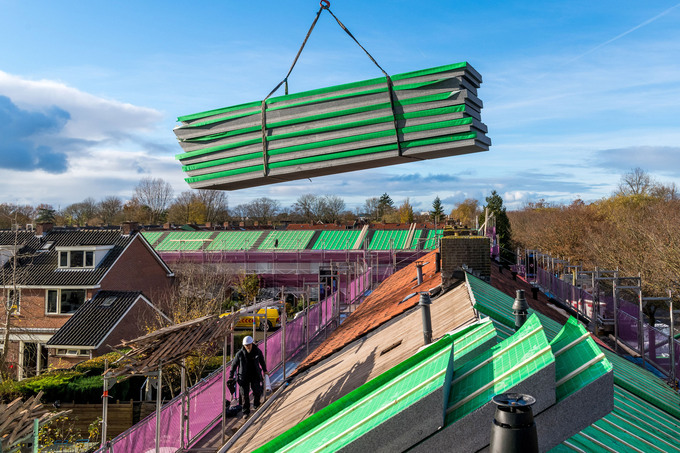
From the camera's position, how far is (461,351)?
13.8 ft

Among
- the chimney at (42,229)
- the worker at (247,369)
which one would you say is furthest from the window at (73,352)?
the worker at (247,369)

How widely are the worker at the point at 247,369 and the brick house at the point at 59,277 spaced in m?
23.8

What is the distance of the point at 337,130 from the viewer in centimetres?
524

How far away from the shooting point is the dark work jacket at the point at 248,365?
336 inches

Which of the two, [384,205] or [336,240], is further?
[384,205]

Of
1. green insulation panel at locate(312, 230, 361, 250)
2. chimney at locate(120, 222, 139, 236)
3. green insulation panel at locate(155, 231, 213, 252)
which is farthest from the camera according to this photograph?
green insulation panel at locate(155, 231, 213, 252)

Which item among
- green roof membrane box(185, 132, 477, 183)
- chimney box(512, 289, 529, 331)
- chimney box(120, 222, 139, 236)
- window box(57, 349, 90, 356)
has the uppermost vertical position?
green roof membrane box(185, 132, 477, 183)

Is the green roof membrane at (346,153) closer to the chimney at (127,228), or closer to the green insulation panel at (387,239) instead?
the chimney at (127,228)

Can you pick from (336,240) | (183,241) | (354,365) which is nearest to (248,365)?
(354,365)

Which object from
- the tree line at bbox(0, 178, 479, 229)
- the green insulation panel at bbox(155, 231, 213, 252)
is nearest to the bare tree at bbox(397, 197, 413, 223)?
the tree line at bbox(0, 178, 479, 229)

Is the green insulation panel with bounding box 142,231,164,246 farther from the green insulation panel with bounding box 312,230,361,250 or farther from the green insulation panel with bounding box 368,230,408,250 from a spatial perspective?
the green insulation panel with bounding box 368,230,408,250

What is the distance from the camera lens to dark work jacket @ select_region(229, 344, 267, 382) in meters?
8.55

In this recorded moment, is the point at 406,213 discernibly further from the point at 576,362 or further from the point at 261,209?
the point at 576,362

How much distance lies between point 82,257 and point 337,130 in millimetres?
29631
